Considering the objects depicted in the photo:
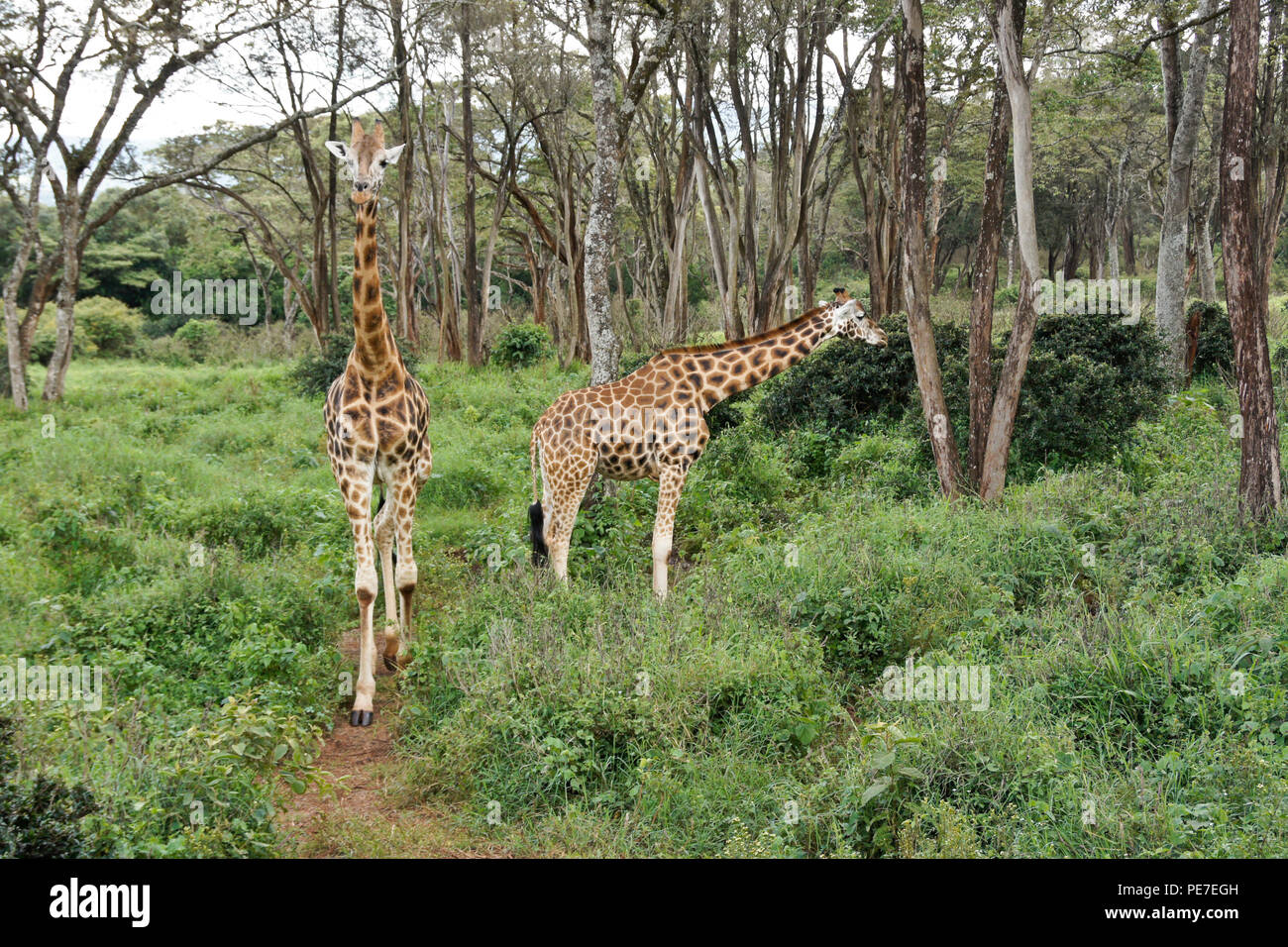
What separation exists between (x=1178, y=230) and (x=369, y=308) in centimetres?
1295

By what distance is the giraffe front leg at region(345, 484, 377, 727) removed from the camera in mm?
6715

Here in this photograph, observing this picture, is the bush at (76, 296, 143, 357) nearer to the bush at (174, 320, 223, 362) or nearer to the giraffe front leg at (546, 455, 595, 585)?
the bush at (174, 320, 223, 362)

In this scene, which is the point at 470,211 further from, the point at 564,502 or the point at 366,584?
the point at 366,584

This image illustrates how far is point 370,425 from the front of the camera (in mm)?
7016

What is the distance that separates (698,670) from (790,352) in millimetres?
3712

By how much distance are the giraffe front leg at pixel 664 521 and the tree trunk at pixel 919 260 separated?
10.0 feet

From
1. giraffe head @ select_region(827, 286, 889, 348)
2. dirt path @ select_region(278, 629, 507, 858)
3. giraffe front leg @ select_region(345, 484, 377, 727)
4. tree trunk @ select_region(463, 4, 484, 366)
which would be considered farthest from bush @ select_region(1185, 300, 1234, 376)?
dirt path @ select_region(278, 629, 507, 858)

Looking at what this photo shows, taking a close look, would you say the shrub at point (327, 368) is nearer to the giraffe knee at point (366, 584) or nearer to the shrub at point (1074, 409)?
the giraffe knee at point (366, 584)

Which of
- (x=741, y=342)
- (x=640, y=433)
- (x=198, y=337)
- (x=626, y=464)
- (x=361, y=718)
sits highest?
(x=198, y=337)

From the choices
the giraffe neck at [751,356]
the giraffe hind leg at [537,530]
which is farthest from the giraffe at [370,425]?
the giraffe neck at [751,356]

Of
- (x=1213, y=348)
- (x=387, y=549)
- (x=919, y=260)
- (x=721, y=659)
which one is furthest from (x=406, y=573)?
(x=1213, y=348)

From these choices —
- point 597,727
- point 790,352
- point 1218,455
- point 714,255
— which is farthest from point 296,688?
point 714,255

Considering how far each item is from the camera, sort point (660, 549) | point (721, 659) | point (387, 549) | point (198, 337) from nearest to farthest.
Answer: point (721, 659)
point (387, 549)
point (660, 549)
point (198, 337)
